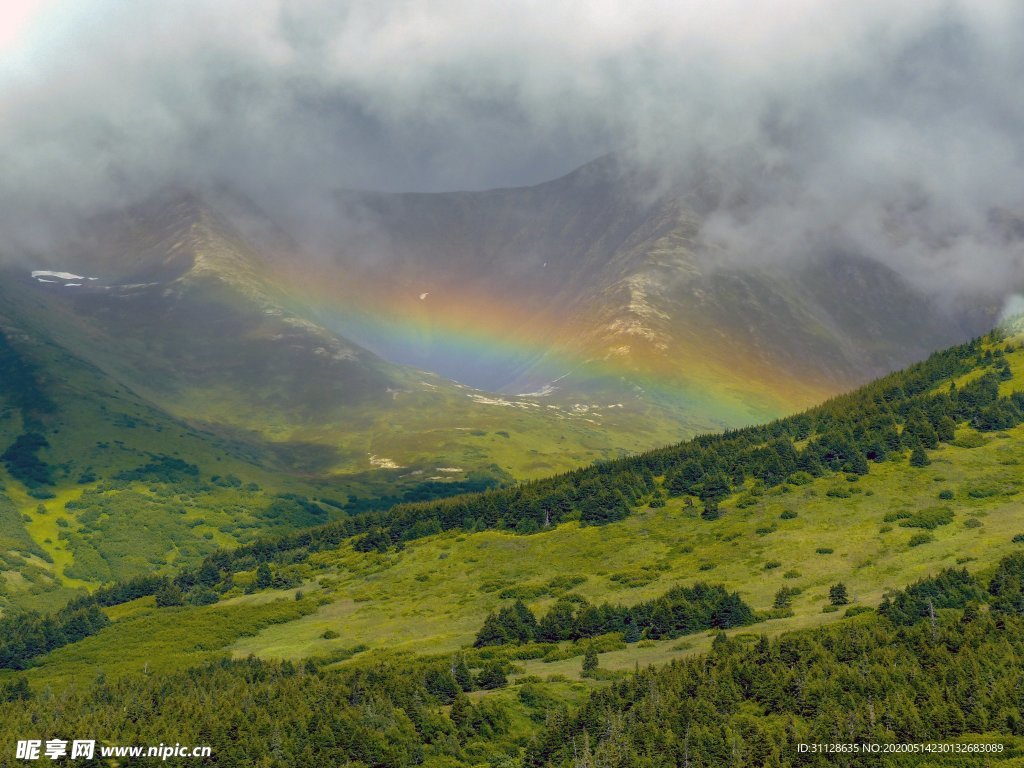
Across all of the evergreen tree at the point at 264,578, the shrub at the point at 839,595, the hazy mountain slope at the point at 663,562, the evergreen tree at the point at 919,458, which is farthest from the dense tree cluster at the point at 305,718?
the evergreen tree at the point at 919,458

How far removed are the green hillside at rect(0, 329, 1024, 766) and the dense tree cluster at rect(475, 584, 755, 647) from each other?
0.37m

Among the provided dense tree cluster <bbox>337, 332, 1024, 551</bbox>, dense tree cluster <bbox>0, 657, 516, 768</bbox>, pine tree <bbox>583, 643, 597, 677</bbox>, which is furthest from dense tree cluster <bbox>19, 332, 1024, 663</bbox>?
dense tree cluster <bbox>0, 657, 516, 768</bbox>

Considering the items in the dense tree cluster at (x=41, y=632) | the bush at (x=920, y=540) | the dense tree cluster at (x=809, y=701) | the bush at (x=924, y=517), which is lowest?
the dense tree cluster at (x=809, y=701)

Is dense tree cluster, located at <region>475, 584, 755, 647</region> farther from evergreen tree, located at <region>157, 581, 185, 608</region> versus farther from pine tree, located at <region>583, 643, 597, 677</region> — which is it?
evergreen tree, located at <region>157, 581, 185, 608</region>

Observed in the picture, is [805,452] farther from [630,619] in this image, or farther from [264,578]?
Answer: [264,578]

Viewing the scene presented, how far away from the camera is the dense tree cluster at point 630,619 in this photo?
112 m

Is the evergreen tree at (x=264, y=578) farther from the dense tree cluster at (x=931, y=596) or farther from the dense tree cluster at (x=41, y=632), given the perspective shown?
the dense tree cluster at (x=931, y=596)

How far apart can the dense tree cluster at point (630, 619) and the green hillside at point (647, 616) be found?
0.37 metres

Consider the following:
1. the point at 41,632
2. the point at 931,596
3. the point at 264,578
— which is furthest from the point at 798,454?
the point at 41,632

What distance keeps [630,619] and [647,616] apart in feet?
7.20

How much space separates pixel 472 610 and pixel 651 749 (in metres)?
72.5

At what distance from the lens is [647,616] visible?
120 m

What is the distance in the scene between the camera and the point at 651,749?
73.6 meters

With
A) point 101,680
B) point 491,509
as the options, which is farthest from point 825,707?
point 491,509
